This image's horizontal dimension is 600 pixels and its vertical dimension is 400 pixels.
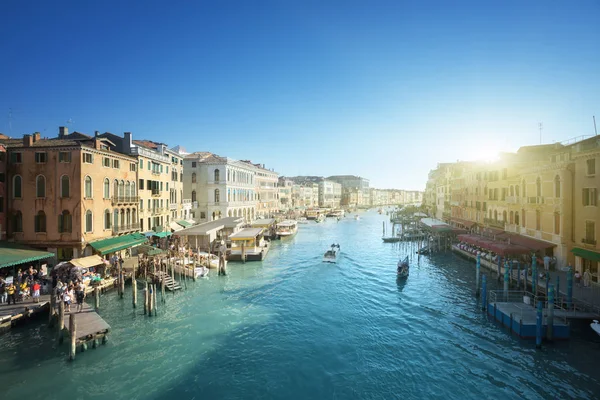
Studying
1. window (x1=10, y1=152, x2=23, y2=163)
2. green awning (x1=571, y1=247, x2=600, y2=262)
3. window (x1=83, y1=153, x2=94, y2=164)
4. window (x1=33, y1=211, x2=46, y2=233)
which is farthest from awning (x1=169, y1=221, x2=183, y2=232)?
green awning (x1=571, y1=247, x2=600, y2=262)

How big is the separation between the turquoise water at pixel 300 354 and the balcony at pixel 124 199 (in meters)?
9.30

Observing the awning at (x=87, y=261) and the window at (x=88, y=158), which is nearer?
the awning at (x=87, y=261)

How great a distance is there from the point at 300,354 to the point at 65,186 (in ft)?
75.9

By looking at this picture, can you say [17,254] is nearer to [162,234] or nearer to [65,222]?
[65,222]

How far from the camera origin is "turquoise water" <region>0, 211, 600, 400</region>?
1413 centimetres

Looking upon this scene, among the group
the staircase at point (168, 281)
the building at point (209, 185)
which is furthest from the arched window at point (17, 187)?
the building at point (209, 185)

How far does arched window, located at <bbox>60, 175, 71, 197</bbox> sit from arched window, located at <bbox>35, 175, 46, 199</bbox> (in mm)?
1265

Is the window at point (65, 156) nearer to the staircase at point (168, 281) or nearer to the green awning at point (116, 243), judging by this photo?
the green awning at point (116, 243)

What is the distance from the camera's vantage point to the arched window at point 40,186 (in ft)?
86.0

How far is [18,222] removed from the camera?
26.2 metres

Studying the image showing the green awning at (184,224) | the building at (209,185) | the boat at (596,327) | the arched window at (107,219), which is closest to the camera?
the boat at (596,327)

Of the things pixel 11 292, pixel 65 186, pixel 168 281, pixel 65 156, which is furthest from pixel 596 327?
pixel 65 156

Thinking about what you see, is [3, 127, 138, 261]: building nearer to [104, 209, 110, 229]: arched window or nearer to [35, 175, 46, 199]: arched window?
[35, 175, 46, 199]: arched window

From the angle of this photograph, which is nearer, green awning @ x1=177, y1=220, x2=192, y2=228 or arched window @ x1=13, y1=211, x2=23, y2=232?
arched window @ x1=13, y1=211, x2=23, y2=232
